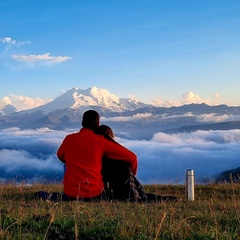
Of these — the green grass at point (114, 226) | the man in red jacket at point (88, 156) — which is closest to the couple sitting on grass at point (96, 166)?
the man in red jacket at point (88, 156)

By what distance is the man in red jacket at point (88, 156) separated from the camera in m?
10.9

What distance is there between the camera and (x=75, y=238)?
6.27 meters

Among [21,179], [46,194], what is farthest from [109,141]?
[21,179]

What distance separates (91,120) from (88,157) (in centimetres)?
80

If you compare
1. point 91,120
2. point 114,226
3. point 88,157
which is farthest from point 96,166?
point 114,226

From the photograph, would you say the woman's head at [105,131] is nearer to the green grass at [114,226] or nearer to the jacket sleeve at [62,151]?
the jacket sleeve at [62,151]

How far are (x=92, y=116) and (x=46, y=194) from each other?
2.54 metres

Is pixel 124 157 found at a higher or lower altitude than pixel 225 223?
higher

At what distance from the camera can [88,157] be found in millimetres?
10875

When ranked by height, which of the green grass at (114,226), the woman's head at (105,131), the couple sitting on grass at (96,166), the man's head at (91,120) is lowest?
the green grass at (114,226)

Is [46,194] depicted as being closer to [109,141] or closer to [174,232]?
[109,141]

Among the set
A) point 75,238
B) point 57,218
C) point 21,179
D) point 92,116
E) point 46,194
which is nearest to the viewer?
point 75,238

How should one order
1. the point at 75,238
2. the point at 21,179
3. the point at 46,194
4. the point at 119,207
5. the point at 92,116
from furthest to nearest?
the point at 21,179 → the point at 46,194 → the point at 92,116 → the point at 119,207 → the point at 75,238

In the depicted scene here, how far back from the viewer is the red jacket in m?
10.9
